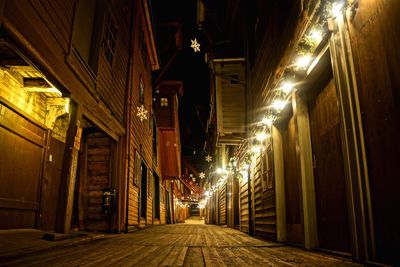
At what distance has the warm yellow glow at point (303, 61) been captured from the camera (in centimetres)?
427

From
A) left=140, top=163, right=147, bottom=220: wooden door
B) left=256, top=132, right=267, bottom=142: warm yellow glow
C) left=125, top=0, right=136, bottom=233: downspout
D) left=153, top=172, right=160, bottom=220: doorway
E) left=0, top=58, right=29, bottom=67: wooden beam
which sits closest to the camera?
left=0, top=58, right=29, bottom=67: wooden beam

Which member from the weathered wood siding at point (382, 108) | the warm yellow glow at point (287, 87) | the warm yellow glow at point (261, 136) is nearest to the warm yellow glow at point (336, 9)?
the weathered wood siding at point (382, 108)

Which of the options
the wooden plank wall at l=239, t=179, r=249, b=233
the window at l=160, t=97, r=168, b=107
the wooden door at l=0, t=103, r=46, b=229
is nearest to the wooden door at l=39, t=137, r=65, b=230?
the wooden door at l=0, t=103, r=46, b=229

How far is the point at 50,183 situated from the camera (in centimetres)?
729

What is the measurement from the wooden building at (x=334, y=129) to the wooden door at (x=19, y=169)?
5093 millimetres

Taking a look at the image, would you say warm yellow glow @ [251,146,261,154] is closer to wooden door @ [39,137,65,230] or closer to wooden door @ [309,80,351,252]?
wooden door @ [309,80,351,252]

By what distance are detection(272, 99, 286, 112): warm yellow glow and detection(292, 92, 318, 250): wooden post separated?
0.62 m

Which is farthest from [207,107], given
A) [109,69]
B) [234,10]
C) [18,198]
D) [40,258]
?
[40,258]

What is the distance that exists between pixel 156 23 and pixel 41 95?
10064 millimetres

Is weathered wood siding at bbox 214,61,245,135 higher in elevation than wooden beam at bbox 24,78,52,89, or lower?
higher

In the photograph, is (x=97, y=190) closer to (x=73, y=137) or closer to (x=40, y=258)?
(x=73, y=137)

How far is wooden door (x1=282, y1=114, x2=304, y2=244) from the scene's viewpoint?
552 cm

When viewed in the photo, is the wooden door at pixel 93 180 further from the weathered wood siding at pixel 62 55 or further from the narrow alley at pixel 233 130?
the weathered wood siding at pixel 62 55

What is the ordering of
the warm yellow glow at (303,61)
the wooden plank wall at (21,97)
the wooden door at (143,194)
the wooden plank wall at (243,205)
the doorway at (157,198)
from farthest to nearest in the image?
the doorway at (157,198) → the wooden door at (143,194) → the wooden plank wall at (243,205) → the wooden plank wall at (21,97) → the warm yellow glow at (303,61)
